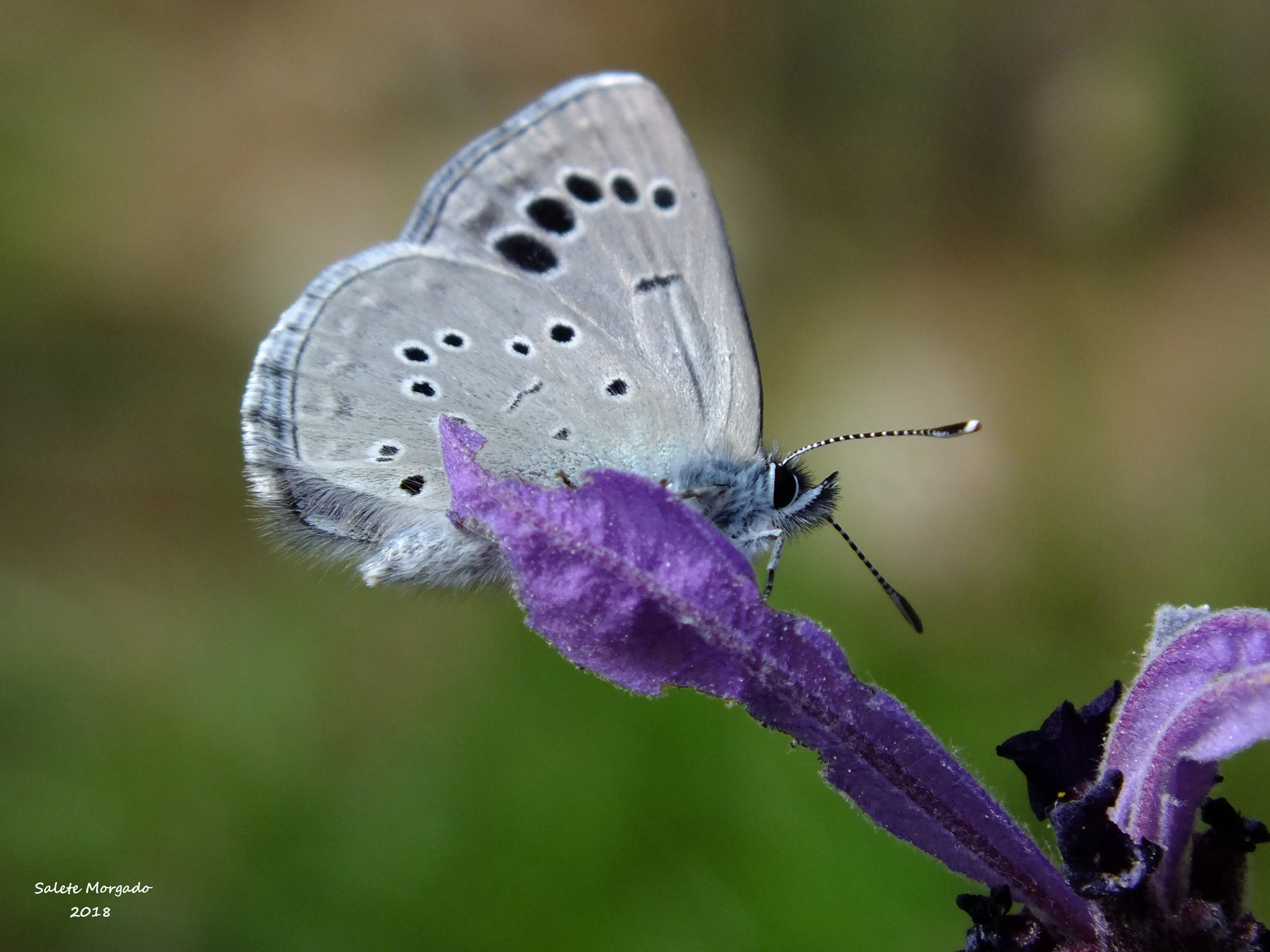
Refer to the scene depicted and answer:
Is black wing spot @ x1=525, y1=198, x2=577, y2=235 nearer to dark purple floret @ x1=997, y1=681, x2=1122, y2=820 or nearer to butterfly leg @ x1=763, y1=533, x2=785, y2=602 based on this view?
butterfly leg @ x1=763, y1=533, x2=785, y2=602

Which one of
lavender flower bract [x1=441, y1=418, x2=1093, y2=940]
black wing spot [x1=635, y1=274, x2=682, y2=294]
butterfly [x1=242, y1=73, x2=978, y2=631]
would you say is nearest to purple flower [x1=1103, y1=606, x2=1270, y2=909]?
lavender flower bract [x1=441, y1=418, x2=1093, y2=940]

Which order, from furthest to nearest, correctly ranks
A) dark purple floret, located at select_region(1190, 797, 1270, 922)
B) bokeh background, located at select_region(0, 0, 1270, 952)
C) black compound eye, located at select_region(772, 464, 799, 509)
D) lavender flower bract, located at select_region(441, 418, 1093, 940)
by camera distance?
bokeh background, located at select_region(0, 0, 1270, 952) < black compound eye, located at select_region(772, 464, 799, 509) < dark purple floret, located at select_region(1190, 797, 1270, 922) < lavender flower bract, located at select_region(441, 418, 1093, 940)

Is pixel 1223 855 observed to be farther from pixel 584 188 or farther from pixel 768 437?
pixel 768 437

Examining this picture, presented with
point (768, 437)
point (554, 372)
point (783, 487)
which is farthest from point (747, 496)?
A: point (768, 437)

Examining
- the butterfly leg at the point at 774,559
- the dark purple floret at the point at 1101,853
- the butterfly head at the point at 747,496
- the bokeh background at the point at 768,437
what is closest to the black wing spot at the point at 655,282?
the butterfly head at the point at 747,496

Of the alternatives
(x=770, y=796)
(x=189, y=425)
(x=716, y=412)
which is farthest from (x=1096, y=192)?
(x=189, y=425)

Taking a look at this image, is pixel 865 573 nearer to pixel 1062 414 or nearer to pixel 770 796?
pixel 770 796

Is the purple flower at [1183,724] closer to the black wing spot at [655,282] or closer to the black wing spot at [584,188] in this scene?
the black wing spot at [655,282]
